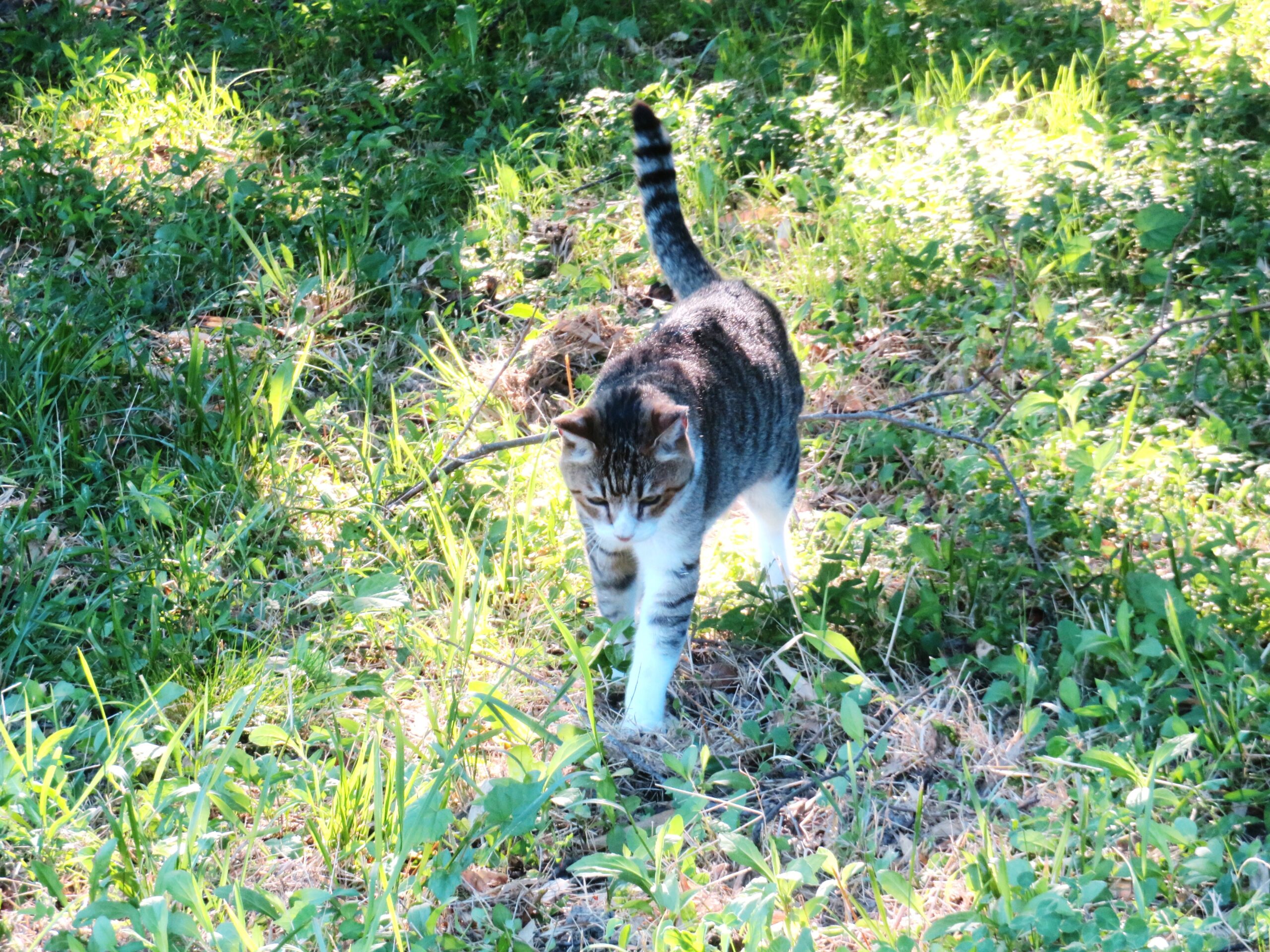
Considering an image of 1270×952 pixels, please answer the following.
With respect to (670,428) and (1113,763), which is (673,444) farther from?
(1113,763)

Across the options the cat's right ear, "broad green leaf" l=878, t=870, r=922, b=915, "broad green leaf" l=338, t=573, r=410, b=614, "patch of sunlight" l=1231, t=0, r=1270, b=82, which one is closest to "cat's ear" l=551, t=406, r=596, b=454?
the cat's right ear

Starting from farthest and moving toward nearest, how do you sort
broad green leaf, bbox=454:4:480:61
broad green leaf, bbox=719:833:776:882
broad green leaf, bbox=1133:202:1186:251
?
broad green leaf, bbox=454:4:480:61, broad green leaf, bbox=1133:202:1186:251, broad green leaf, bbox=719:833:776:882

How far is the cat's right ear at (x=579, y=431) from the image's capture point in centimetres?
310

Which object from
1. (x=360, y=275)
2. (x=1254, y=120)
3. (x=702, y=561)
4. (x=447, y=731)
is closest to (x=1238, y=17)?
(x=1254, y=120)

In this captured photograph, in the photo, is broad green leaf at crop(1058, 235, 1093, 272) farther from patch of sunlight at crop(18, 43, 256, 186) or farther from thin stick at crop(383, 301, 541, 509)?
patch of sunlight at crop(18, 43, 256, 186)

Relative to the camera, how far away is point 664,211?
4.11 metres

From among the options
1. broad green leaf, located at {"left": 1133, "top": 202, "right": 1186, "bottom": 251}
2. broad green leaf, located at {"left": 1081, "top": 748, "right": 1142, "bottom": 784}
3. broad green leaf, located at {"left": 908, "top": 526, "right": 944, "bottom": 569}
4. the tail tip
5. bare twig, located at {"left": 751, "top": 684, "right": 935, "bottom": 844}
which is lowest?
bare twig, located at {"left": 751, "top": 684, "right": 935, "bottom": 844}

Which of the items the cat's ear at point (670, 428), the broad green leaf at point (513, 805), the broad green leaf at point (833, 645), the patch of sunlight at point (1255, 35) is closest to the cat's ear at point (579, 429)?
the cat's ear at point (670, 428)

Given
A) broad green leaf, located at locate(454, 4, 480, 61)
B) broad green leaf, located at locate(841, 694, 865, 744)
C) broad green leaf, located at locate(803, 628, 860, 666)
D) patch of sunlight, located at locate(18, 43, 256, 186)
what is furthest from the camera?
broad green leaf, located at locate(454, 4, 480, 61)

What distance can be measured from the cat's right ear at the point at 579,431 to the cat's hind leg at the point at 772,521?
78 centimetres

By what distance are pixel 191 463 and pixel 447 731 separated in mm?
1741

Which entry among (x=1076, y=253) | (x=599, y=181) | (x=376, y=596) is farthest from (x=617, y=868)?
(x=599, y=181)

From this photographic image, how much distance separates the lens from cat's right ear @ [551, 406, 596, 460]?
3100 mm

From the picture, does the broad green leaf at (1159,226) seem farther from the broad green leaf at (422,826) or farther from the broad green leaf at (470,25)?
the broad green leaf at (470,25)
